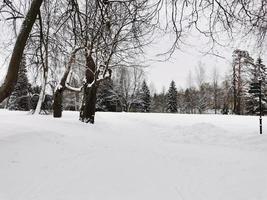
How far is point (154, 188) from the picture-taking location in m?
4.99

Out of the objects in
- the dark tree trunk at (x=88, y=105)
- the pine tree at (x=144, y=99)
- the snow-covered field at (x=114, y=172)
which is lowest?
the snow-covered field at (x=114, y=172)

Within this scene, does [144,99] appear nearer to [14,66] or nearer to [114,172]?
[14,66]

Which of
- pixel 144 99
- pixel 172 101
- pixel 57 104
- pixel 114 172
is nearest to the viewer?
pixel 114 172

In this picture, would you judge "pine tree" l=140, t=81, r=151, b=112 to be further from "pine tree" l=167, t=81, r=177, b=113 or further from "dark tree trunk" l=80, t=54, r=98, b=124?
"dark tree trunk" l=80, t=54, r=98, b=124

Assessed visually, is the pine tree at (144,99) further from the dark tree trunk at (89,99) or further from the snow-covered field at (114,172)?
the snow-covered field at (114,172)

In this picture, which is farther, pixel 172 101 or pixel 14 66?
pixel 172 101

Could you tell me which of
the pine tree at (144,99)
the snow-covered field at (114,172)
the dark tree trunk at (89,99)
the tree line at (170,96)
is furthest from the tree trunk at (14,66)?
the pine tree at (144,99)

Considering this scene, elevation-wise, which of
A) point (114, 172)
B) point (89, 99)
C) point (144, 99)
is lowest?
point (114, 172)

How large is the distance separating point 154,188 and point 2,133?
441 centimetres

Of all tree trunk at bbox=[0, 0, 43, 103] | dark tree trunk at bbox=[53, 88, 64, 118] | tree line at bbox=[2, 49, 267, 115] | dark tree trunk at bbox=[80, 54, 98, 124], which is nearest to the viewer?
tree trunk at bbox=[0, 0, 43, 103]

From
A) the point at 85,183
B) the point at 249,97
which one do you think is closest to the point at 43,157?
the point at 85,183

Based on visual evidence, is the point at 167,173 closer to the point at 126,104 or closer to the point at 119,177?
the point at 119,177

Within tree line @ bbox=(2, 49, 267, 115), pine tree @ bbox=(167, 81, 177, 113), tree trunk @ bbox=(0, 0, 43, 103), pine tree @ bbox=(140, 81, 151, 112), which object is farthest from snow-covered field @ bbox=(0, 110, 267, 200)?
pine tree @ bbox=(167, 81, 177, 113)

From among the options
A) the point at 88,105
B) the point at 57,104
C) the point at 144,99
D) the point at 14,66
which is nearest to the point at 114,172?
the point at 14,66
